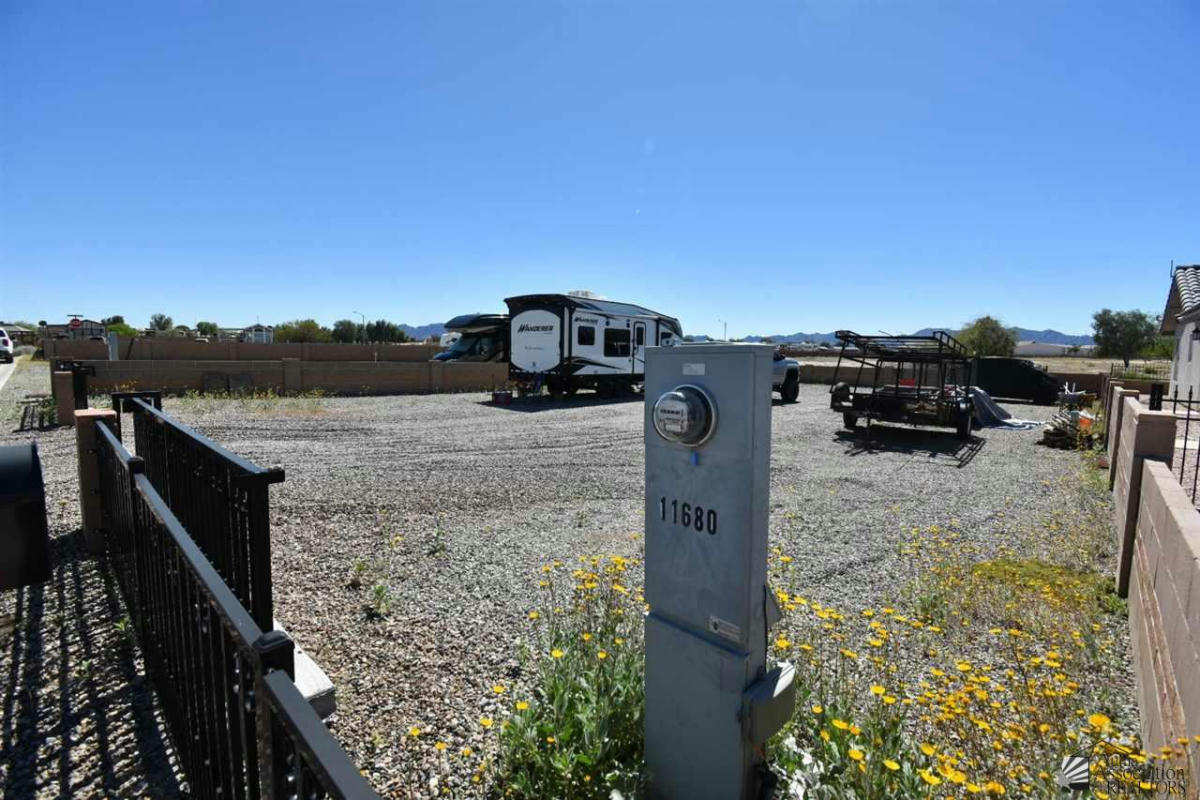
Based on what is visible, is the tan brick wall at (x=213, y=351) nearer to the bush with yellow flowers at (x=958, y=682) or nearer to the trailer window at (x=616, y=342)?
the trailer window at (x=616, y=342)

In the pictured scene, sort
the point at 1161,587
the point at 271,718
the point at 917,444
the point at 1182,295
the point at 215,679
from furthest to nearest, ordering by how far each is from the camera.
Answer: the point at 1182,295 < the point at 917,444 < the point at 1161,587 < the point at 215,679 < the point at 271,718

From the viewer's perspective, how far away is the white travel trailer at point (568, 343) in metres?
19.0

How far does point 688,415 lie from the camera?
6.92 ft

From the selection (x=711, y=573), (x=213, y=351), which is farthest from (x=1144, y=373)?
(x=213, y=351)

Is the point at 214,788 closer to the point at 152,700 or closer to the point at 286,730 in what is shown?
the point at 286,730

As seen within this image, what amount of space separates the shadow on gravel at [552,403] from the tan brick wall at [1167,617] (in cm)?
1341

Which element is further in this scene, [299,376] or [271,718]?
[299,376]

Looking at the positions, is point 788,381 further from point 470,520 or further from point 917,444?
point 470,520

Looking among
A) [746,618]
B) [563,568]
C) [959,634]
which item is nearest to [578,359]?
[563,568]

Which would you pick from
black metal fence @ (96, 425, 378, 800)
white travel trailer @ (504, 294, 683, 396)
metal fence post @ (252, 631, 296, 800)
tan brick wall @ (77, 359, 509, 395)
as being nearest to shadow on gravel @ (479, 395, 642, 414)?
white travel trailer @ (504, 294, 683, 396)

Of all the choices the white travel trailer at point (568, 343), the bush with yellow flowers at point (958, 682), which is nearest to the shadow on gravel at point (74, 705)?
the bush with yellow flowers at point (958, 682)

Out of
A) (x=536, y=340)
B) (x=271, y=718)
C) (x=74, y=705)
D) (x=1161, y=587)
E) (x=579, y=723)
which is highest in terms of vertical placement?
(x=536, y=340)

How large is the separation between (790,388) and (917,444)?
927 centimetres

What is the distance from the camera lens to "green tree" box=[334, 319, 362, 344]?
59500 millimetres
